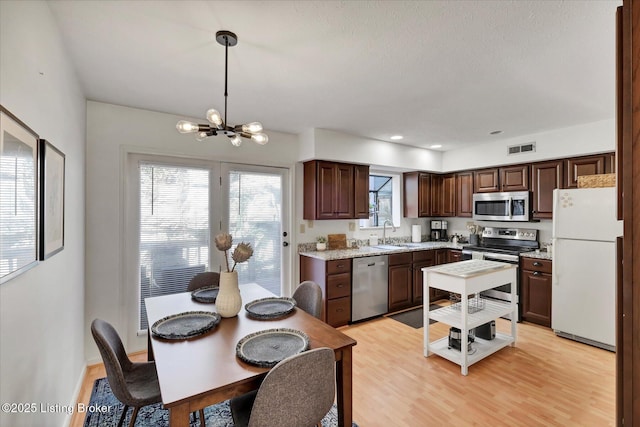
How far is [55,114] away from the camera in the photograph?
172 cm

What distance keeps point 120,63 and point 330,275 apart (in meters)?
2.77

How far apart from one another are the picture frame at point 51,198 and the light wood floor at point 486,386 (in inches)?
53.0

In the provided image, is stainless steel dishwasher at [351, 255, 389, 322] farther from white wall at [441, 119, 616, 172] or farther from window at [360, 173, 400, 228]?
white wall at [441, 119, 616, 172]

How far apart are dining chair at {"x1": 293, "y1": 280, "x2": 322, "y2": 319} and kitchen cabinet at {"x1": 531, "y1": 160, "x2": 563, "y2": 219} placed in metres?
3.43

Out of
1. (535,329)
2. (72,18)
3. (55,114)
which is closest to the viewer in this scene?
(72,18)

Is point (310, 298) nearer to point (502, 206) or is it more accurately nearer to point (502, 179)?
point (502, 206)

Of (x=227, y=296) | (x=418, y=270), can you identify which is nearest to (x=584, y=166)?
(x=418, y=270)

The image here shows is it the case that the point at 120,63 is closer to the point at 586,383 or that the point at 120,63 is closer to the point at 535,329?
the point at 586,383

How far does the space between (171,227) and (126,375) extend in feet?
5.37

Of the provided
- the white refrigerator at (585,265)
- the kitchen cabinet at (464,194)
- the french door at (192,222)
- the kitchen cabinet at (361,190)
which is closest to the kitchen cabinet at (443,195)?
the kitchen cabinet at (464,194)

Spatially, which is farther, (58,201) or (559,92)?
(559,92)

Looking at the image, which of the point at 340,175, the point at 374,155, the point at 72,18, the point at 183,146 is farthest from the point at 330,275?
the point at 72,18

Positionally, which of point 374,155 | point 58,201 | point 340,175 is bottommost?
point 58,201

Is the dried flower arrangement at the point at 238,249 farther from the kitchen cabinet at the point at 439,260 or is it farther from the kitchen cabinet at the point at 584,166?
the kitchen cabinet at the point at 584,166
